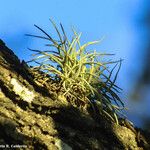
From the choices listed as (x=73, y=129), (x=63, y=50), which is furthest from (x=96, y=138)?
(x=63, y=50)

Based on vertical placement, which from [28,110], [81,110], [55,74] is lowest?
[28,110]

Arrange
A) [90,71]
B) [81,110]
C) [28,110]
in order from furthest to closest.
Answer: [90,71] < [81,110] < [28,110]

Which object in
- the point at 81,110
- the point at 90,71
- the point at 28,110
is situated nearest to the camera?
the point at 28,110

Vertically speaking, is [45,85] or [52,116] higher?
[45,85]

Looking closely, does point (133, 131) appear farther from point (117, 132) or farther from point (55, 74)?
point (55, 74)

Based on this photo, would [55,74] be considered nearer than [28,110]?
No

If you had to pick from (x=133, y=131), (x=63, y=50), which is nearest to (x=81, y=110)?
(x=133, y=131)

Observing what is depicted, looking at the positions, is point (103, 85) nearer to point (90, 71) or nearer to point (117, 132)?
point (90, 71)
